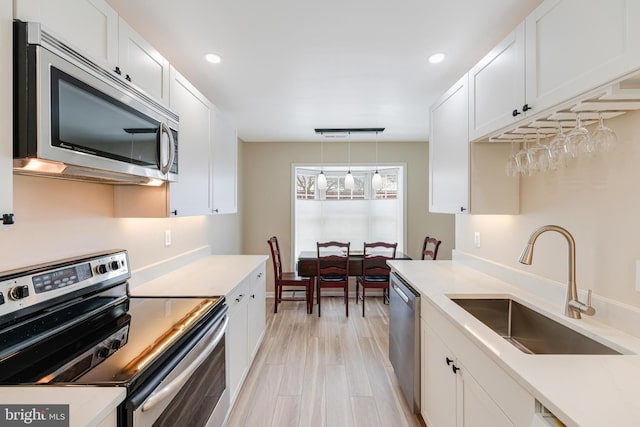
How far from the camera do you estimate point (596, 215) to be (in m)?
1.43

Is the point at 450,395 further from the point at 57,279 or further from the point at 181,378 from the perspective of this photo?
the point at 57,279

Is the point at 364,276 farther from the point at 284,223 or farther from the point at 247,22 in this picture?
the point at 247,22

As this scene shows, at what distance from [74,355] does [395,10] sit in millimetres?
2154

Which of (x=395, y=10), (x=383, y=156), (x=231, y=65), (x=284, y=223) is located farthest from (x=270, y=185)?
(x=395, y=10)

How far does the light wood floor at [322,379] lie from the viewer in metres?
2.10

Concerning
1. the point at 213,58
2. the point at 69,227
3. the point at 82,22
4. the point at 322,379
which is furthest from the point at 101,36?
the point at 322,379

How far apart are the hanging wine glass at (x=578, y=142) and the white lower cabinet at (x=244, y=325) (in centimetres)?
192

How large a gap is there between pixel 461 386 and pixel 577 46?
4.84ft

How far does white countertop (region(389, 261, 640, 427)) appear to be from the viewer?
0.76m

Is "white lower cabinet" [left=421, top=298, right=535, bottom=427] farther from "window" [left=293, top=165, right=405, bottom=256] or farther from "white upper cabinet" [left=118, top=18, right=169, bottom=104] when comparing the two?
"window" [left=293, top=165, right=405, bottom=256]

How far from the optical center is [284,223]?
4.97 metres

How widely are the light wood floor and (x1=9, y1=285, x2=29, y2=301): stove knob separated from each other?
1.53 m

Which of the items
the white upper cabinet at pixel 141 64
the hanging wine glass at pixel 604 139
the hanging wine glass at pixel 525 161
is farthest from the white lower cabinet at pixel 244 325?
the hanging wine glass at pixel 604 139

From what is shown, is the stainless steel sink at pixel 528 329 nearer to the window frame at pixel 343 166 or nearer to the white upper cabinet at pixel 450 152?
the white upper cabinet at pixel 450 152
